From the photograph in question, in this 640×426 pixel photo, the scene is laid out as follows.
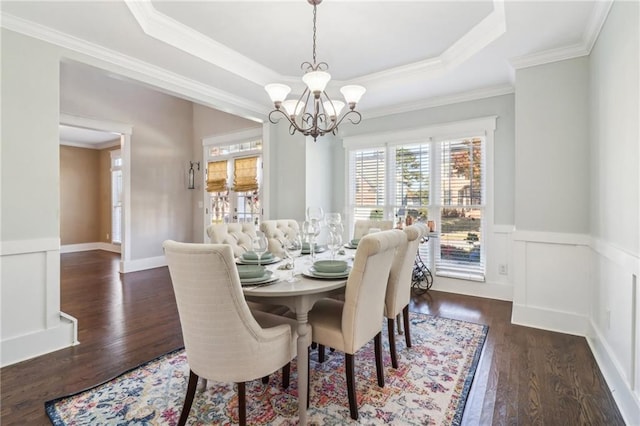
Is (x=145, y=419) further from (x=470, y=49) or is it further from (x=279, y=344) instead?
(x=470, y=49)

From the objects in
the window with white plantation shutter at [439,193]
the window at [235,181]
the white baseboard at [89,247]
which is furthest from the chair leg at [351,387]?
the white baseboard at [89,247]

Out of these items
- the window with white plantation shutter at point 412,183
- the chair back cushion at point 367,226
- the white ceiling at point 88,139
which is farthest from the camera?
the white ceiling at point 88,139

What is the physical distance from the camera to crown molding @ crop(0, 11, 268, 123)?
2494 millimetres

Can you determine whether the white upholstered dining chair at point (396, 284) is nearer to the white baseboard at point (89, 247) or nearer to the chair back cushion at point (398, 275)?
the chair back cushion at point (398, 275)

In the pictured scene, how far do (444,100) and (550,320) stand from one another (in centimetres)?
284

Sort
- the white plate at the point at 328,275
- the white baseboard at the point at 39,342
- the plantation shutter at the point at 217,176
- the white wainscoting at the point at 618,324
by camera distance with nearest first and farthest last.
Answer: the white wainscoting at the point at 618,324 < the white plate at the point at 328,275 < the white baseboard at the point at 39,342 < the plantation shutter at the point at 217,176

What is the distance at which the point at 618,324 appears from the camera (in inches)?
79.8

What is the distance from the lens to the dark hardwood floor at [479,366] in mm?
1792

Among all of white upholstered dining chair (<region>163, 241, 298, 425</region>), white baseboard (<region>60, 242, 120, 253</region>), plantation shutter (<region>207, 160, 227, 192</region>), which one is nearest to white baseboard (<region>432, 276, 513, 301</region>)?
white upholstered dining chair (<region>163, 241, 298, 425</region>)

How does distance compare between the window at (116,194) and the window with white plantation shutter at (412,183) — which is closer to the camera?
the window with white plantation shutter at (412,183)

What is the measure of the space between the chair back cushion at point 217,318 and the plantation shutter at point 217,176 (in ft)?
16.0

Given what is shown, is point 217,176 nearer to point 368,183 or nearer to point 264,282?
point 368,183

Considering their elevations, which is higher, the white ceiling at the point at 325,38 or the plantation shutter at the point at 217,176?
the white ceiling at the point at 325,38

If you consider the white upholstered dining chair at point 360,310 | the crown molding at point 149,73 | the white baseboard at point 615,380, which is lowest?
the white baseboard at point 615,380
